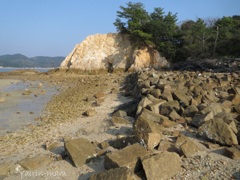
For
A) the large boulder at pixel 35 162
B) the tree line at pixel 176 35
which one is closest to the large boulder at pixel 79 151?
the large boulder at pixel 35 162

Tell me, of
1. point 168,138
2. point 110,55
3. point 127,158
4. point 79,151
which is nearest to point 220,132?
point 168,138

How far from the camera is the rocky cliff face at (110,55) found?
101 ft

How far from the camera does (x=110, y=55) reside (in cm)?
3303

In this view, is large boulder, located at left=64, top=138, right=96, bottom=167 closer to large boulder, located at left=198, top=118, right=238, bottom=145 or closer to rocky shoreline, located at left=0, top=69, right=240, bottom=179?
rocky shoreline, located at left=0, top=69, right=240, bottom=179

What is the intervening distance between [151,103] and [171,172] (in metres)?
4.20

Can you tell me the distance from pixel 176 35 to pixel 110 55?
343 inches

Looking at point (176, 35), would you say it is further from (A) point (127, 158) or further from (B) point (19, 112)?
(A) point (127, 158)

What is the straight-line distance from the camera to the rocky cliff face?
101ft

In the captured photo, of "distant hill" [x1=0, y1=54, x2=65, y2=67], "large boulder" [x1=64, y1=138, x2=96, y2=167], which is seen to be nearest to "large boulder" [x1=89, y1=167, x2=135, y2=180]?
"large boulder" [x1=64, y1=138, x2=96, y2=167]

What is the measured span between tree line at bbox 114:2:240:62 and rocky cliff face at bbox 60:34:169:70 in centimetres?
116

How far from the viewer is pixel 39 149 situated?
5848 mm

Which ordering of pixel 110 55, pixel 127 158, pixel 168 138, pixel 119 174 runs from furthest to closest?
pixel 110 55, pixel 168 138, pixel 127 158, pixel 119 174

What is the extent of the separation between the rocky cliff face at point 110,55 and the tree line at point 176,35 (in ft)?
3.81

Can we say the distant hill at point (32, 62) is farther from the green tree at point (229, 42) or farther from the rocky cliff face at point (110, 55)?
the green tree at point (229, 42)
